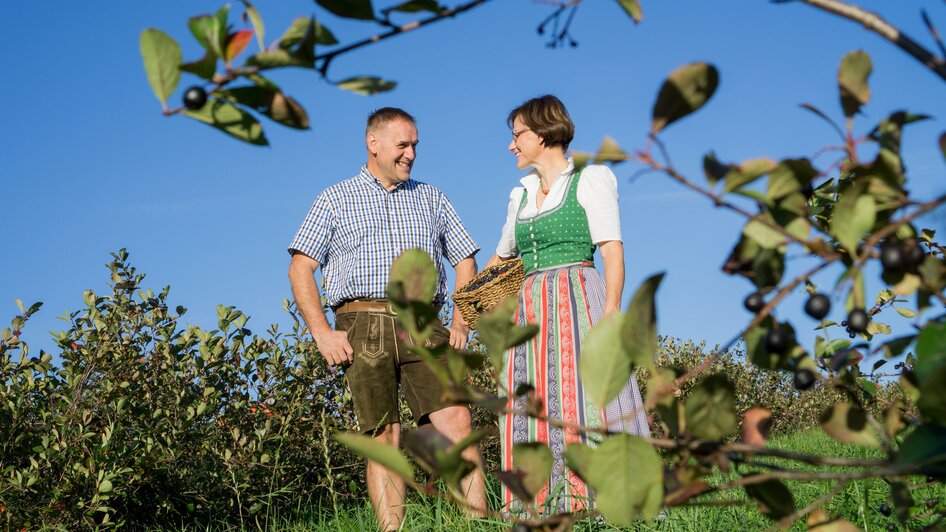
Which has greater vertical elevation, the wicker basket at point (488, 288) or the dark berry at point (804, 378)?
the wicker basket at point (488, 288)

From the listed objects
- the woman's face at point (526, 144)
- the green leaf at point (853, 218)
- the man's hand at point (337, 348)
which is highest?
the woman's face at point (526, 144)

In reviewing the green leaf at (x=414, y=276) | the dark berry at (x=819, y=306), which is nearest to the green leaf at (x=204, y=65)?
the green leaf at (x=414, y=276)

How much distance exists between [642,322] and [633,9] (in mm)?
443

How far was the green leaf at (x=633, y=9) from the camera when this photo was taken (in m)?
1.15

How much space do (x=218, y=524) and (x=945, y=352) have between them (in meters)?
4.76

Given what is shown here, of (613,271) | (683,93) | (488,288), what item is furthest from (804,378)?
(488,288)

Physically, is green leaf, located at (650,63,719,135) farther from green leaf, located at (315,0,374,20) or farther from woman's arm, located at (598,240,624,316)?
woman's arm, located at (598,240,624,316)

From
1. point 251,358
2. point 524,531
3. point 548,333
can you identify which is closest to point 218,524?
point 251,358

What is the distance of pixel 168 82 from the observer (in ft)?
3.41

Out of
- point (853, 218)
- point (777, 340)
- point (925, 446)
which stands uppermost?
point (853, 218)

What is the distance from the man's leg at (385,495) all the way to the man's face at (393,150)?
144cm

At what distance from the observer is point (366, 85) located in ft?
3.54

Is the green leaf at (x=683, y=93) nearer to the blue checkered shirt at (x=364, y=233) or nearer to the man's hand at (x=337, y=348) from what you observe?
the blue checkered shirt at (x=364, y=233)

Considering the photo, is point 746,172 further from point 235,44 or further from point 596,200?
point 596,200
